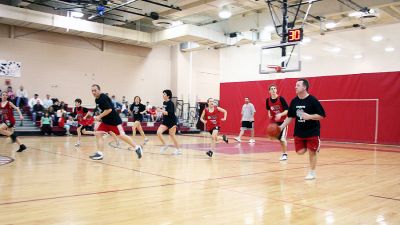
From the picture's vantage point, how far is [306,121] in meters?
6.39

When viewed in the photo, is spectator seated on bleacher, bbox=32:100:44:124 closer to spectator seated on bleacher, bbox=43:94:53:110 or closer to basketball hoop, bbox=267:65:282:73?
spectator seated on bleacher, bbox=43:94:53:110

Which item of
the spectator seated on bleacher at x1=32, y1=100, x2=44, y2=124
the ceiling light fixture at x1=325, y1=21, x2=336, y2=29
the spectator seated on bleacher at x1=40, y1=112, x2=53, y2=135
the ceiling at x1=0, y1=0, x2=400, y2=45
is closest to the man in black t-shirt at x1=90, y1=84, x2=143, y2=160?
the ceiling at x1=0, y1=0, x2=400, y2=45

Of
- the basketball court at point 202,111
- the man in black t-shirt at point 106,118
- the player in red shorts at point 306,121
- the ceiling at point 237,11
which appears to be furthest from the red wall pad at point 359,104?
the man in black t-shirt at point 106,118

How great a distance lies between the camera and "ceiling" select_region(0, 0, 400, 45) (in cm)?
1546

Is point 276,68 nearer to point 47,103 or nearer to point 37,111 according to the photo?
point 37,111

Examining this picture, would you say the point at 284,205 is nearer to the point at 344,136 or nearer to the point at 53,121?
the point at 344,136

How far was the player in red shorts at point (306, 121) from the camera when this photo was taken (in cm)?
632

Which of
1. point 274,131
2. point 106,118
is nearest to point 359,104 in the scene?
point 274,131

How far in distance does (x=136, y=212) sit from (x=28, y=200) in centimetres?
144

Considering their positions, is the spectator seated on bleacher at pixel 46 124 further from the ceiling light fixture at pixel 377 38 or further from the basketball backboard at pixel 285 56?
the ceiling light fixture at pixel 377 38

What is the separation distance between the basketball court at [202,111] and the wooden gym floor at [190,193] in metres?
0.03

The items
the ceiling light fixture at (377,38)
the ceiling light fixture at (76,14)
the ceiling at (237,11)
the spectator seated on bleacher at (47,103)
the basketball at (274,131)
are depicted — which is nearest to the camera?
the basketball at (274,131)

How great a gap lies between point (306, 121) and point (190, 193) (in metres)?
2.57

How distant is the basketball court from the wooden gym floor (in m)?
0.03
